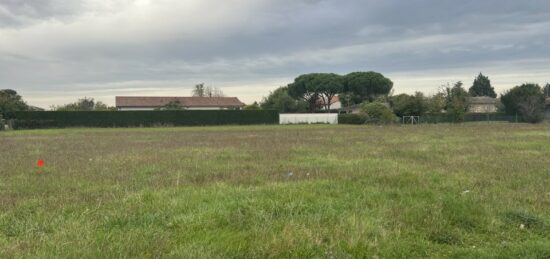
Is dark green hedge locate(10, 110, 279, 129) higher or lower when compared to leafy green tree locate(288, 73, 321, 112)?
lower

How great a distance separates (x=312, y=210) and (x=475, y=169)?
5.60m

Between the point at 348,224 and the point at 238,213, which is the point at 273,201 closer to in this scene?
the point at 238,213

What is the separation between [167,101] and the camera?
78562 millimetres

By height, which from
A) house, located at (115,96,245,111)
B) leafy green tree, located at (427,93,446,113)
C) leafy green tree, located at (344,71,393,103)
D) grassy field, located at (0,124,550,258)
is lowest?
grassy field, located at (0,124,550,258)

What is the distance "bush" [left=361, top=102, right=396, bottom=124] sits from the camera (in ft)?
153

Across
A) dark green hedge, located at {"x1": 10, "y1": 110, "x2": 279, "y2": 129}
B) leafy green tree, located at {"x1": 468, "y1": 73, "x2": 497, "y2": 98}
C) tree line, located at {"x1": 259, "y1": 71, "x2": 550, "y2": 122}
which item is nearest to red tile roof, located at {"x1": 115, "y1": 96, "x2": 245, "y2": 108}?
tree line, located at {"x1": 259, "y1": 71, "x2": 550, "y2": 122}

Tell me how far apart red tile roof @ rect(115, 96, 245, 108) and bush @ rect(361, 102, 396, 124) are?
37061 mm

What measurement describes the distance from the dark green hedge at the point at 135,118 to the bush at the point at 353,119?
29.6 feet

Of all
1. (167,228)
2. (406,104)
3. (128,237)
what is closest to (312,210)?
(167,228)

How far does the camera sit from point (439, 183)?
7555 mm

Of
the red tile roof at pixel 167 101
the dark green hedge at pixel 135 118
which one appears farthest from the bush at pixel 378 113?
the red tile roof at pixel 167 101

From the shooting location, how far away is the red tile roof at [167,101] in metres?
76.2

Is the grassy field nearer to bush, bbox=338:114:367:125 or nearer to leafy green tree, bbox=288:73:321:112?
bush, bbox=338:114:367:125

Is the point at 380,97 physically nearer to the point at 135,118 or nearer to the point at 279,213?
the point at 135,118
